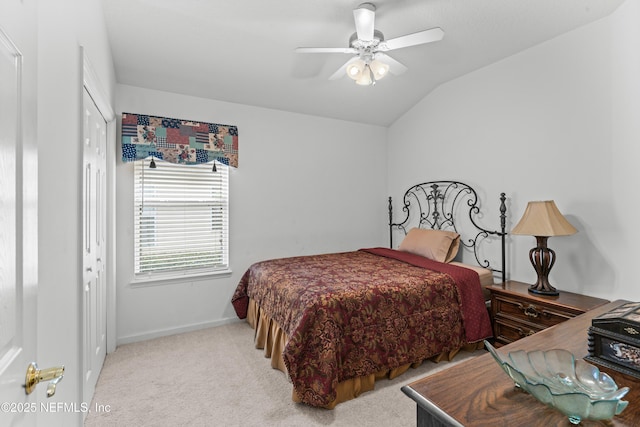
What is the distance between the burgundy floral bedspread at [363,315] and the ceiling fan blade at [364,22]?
1.79 m

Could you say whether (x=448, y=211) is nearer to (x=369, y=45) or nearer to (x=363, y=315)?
(x=363, y=315)

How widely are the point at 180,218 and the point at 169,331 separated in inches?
46.5

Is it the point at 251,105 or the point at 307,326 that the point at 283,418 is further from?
the point at 251,105

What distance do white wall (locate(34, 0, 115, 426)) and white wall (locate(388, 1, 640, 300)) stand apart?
341cm

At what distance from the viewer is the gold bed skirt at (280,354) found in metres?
2.14

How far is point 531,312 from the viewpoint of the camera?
2418 millimetres

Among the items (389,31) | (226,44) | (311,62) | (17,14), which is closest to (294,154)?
(311,62)

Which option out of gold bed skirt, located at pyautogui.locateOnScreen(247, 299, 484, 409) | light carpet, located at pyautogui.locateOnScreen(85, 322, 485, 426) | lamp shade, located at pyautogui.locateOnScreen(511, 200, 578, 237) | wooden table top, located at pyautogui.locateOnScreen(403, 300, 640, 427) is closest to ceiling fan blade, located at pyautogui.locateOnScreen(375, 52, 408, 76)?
lamp shade, located at pyautogui.locateOnScreen(511, 200, 578, 237)

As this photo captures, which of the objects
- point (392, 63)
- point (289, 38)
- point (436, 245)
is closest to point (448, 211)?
point (436, 245)

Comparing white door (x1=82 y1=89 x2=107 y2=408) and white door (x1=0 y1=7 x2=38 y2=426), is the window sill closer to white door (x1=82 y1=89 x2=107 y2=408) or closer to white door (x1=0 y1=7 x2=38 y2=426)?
white door (x1=82 y1=89 x2=107 y2=408)

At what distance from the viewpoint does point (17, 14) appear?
0.69 meters

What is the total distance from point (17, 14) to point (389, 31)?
2.52 m

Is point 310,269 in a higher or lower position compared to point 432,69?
lower

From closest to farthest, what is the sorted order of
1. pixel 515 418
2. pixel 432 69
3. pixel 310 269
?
pixel 515 418
pixel 310 269
pixel 432 69
